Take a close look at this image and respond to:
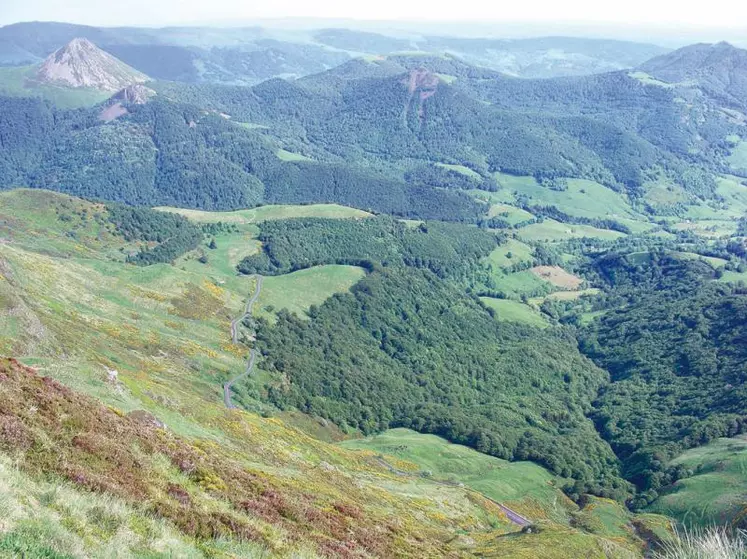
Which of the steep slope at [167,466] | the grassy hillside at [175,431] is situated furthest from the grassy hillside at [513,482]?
the grassy hillside at [175,431]

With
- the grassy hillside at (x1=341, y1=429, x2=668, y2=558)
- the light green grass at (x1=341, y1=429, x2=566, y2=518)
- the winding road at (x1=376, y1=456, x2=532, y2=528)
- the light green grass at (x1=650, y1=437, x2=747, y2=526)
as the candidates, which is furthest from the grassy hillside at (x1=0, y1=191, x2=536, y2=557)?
the light green grass at (x1=650, y1=437, x2=747, y2=526)

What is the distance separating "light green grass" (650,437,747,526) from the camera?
132 m

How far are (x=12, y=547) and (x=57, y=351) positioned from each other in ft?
289

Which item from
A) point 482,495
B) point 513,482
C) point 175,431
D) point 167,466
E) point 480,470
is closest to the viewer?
point 167,466

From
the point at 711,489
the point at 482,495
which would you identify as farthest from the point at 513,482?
the point at 711,489

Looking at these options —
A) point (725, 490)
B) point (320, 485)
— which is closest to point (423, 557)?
point (320, 485)

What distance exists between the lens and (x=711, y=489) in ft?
471

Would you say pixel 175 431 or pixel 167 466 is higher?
pixel 167 466

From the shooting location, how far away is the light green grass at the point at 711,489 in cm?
13225

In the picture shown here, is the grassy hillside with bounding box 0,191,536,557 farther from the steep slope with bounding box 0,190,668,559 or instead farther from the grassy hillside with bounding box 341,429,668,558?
the grassy hillside with bounding box 341,429,668,558

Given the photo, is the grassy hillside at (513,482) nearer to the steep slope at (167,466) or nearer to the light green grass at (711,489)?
the steep slope at (167,466)

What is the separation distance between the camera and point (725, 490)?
140000mm

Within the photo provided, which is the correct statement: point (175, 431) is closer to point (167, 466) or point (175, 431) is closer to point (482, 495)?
point (167, 466)

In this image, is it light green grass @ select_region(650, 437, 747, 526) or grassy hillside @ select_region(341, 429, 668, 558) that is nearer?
grassy hillside @ select_region(341, 429, 668, 558)
